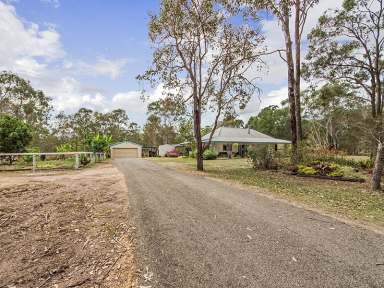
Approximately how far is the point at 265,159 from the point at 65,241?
13.6m

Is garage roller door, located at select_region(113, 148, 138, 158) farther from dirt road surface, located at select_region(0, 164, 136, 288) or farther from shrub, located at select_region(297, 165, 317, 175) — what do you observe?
dirt road surface, located at select_region(0, 164, 136, 288)

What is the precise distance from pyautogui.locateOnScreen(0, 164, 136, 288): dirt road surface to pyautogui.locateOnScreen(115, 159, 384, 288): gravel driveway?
33cm

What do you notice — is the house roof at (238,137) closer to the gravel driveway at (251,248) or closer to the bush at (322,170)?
the bush at (322,170)

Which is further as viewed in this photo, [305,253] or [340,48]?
[340,48]

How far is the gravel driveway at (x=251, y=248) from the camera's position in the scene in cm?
337

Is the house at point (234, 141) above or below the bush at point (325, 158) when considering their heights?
above

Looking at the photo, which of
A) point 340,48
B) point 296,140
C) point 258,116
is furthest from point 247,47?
point 258,116

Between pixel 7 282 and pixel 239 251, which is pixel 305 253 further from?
pixel 7 282

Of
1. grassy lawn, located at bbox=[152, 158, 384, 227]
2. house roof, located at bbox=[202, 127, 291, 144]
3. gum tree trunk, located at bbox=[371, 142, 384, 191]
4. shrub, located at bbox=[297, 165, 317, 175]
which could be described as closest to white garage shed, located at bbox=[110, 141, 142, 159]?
house roof, located at bbox=[202, 127, 291, 144]

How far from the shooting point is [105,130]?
216ft

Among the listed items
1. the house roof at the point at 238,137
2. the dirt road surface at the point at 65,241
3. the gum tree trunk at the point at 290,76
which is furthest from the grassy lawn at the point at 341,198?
the house roof at the point at 238,137

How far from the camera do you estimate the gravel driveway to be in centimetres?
337

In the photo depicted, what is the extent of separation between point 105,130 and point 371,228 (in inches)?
2546

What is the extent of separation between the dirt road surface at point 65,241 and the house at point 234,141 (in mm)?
28881
